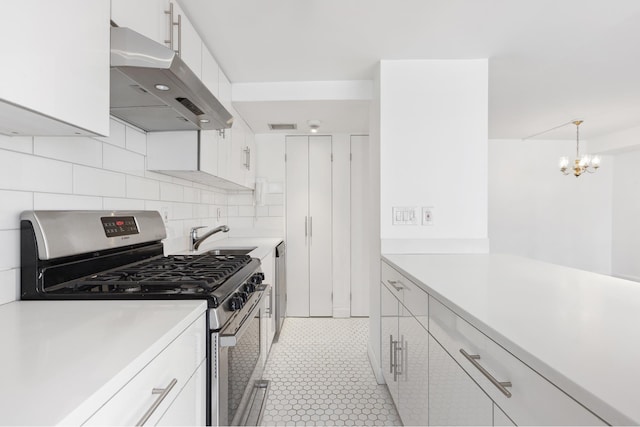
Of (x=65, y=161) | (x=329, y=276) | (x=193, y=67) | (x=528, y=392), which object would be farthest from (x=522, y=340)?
(x=329, y=276)

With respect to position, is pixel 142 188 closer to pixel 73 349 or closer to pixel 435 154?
pixel 73 349

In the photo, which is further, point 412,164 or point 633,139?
point 633,139

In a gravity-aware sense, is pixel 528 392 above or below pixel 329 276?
above

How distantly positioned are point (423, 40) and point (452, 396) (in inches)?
76.9

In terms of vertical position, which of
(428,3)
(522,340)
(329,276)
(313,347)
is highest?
(428,3)

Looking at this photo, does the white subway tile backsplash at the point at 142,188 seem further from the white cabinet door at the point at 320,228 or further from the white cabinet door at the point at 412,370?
the white cabinet door at the point at 320,228

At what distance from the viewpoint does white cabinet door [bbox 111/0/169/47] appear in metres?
1.12

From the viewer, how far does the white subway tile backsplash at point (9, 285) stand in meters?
1.00

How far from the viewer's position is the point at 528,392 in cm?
65

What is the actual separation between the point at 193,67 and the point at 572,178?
5.95 meters

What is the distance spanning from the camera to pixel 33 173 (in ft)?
3.63

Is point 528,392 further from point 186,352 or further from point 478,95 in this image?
point 478,95

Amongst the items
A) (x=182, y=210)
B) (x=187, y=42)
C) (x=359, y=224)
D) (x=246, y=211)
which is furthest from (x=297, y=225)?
(x=187, y=42)

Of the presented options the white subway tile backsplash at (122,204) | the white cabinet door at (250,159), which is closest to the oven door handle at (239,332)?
the white subway tile backsplash at (122,204)
